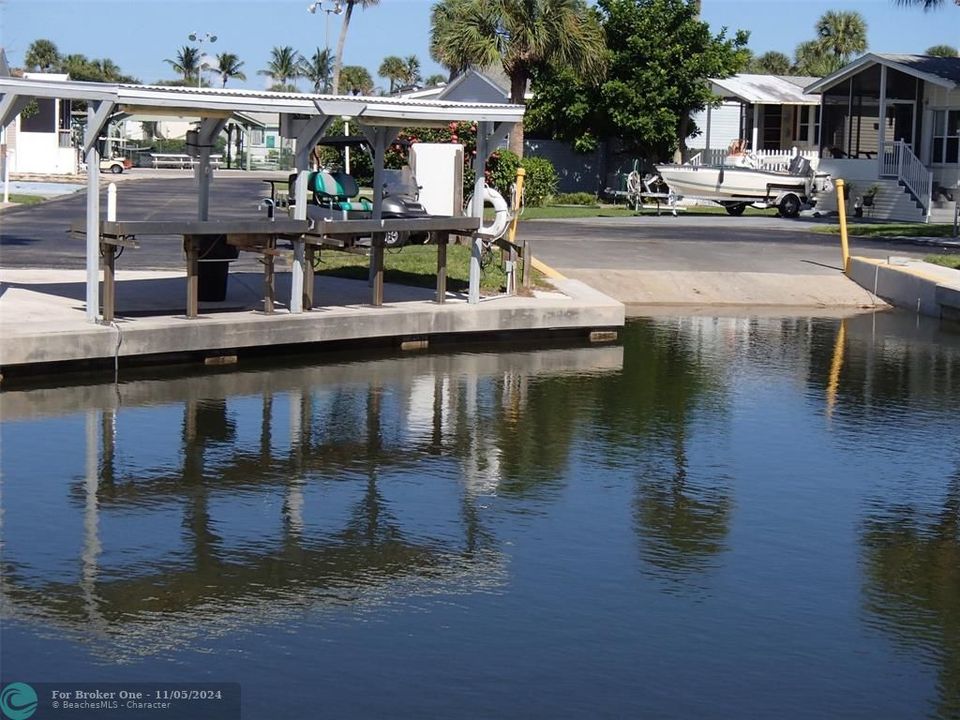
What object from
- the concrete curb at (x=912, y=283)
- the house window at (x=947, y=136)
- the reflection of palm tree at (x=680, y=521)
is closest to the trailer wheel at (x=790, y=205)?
the house window at (x=947, y=136)

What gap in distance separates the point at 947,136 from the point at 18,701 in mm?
40868

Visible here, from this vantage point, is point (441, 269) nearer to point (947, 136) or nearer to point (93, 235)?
point (93, 235)

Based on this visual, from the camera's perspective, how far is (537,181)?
149 feet

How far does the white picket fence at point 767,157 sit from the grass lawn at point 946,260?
56.9 feet

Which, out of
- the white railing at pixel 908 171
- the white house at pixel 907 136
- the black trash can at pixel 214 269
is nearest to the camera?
the black trash can at pixel 214 269

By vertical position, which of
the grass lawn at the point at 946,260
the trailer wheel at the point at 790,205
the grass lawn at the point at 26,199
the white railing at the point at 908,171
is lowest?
the grass lawn at the point at 946,260

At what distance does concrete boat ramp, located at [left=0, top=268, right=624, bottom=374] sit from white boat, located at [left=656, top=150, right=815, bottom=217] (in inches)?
889

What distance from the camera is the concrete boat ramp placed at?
1662cm

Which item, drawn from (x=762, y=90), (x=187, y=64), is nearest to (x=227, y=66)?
(x=187, y=64)

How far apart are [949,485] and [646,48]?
36625 millimetres

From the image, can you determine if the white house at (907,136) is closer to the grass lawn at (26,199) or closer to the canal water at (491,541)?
the grass lawn at (26,199)

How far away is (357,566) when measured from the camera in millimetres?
10695

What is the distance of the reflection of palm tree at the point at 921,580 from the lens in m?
9.45

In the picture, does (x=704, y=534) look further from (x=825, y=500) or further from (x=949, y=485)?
(x=949, y=485)
